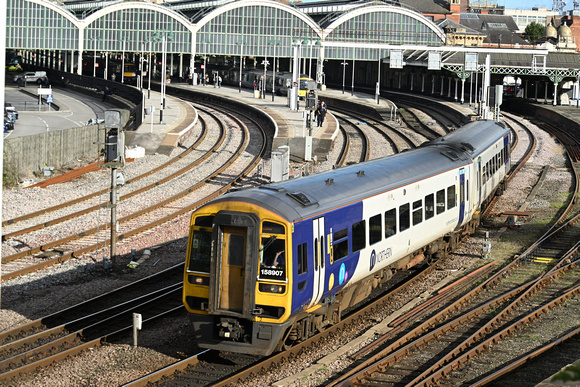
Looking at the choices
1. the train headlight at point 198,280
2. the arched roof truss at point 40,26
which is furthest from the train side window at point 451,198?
the arched roof truss at point 40,26

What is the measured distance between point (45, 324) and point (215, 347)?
4264 mm

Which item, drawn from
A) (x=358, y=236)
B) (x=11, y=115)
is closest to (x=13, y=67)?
(x=11, y=115)

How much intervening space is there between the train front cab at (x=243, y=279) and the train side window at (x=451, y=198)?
27.4 feet

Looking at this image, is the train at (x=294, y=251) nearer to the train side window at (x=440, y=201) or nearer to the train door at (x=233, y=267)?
the train door at (x=233, y=267)

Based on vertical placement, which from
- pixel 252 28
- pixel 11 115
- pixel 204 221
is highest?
pixel 252 28

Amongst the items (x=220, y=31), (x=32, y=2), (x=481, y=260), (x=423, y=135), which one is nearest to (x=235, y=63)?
(x=220, y=31)

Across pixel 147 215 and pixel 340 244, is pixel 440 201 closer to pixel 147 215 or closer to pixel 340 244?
pixel 340 244

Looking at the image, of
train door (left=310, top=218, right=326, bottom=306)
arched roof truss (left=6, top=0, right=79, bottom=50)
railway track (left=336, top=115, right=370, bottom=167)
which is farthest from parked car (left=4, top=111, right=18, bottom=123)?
arched roof truss (left=6, top=0, right=79, bottom=50)

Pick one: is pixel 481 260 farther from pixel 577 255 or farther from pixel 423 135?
pixel 423 135

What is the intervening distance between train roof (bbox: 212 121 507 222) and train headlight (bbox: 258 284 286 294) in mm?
1097

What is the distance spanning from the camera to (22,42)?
92.9 meters

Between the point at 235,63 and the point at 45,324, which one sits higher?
the point at 235,63

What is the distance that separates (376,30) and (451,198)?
80.6 m

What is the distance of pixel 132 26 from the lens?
93938 mm
